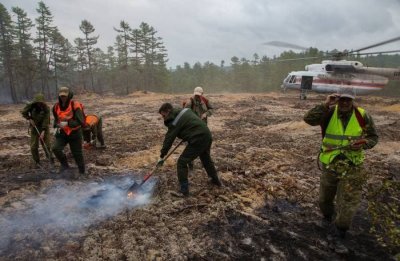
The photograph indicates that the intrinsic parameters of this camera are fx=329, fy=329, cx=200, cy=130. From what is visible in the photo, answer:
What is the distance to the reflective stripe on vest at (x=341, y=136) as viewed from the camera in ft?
14.9

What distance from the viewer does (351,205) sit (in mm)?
4496

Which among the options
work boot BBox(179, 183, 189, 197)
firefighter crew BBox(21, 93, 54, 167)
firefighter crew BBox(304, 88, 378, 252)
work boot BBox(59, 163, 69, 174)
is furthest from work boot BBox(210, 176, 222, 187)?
firefighter crew BBox(21, 93, 54, 167)

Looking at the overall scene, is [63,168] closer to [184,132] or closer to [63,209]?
[63,209]

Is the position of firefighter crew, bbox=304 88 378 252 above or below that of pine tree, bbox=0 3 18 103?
below

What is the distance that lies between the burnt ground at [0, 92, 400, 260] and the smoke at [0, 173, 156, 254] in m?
0.02

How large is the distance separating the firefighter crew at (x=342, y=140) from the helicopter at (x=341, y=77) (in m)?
18.4

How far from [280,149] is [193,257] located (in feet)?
21.0

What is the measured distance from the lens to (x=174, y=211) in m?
5.66

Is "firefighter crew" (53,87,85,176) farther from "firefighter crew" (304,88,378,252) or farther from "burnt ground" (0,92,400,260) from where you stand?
"firefighter crew" (304,88,378,252)

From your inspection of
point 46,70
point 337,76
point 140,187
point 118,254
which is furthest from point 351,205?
point 46,70

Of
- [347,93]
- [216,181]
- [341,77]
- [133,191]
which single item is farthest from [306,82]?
[347,93]

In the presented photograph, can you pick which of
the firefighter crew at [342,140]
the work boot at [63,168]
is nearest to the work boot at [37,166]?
the work boot at [63,168]

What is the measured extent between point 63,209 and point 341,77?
896 inches

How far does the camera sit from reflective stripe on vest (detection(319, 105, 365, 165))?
4.54m
